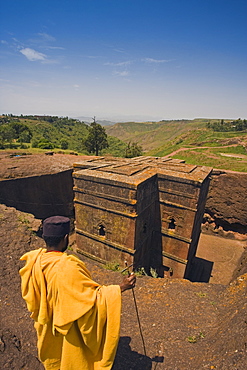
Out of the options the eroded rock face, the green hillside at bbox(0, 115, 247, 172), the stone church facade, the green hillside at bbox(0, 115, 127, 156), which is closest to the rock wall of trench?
the stone church facade

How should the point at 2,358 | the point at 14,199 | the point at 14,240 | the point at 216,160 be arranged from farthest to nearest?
the point at 216,160, the point at 14,199, the point at 14,240, the point at 2,358

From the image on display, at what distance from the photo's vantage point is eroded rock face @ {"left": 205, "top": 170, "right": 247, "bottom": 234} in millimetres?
16547

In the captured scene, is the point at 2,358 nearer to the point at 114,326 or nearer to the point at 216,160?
the point at 114,326

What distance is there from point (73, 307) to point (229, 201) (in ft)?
57.9

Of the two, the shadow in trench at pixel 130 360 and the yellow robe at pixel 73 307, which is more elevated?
the yellow robe at pixel 73 307

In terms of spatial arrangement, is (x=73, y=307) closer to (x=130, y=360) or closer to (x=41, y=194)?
(x=130, y=360)

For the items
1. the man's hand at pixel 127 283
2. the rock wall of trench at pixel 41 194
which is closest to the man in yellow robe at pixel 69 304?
the man's hand at pixel 127 283

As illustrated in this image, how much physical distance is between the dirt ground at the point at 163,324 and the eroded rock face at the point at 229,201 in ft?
40.1

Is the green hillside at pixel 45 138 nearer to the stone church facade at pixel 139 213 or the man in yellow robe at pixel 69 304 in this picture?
the stone church facade at pixel 139 213

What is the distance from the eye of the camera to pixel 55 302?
203 cm

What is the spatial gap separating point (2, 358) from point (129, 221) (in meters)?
6.63

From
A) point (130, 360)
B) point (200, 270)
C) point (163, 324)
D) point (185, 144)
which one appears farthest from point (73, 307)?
point (185, 144)

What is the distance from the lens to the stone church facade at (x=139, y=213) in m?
9.42

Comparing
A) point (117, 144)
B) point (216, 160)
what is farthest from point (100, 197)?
point (117, 144)
